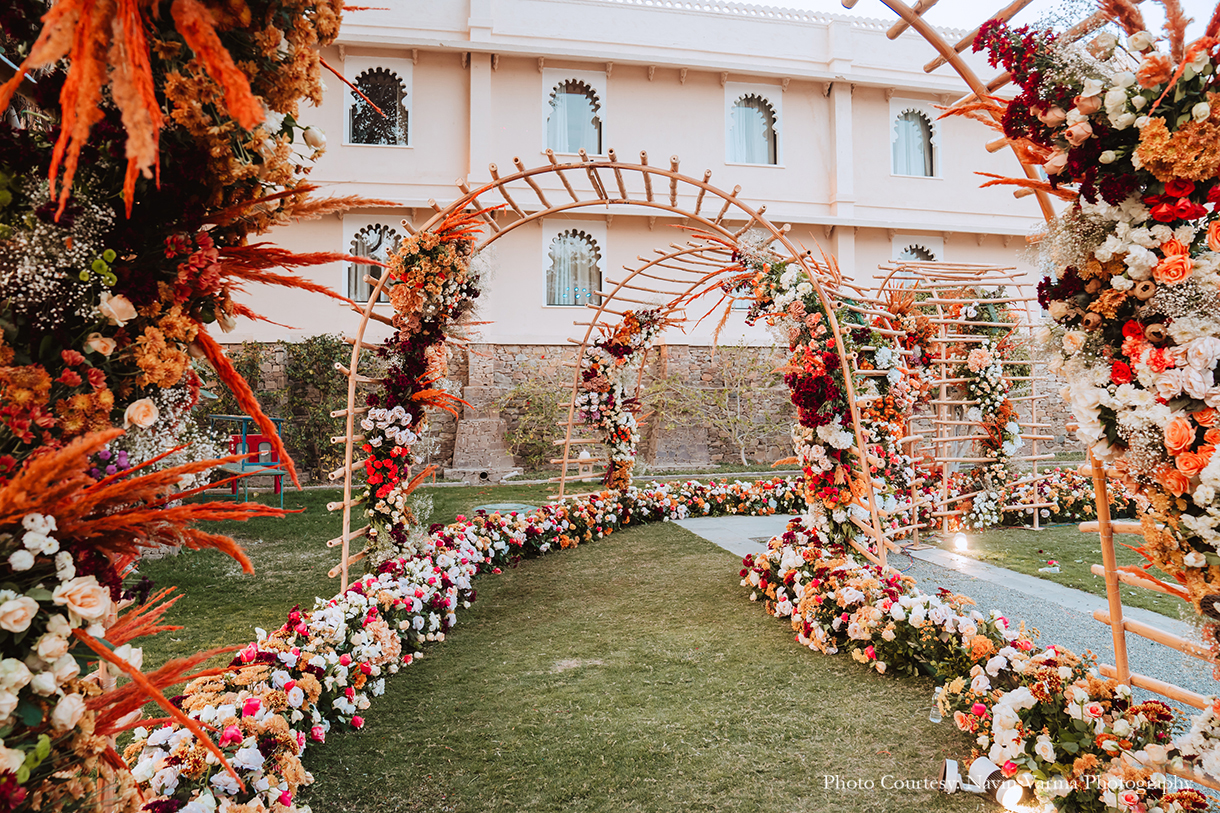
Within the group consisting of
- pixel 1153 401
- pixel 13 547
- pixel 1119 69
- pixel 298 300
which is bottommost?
pixel 13 547

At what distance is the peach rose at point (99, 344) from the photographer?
1.43m

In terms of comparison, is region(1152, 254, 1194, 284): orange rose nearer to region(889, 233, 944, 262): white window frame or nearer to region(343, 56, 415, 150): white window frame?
region(343, 56, 415, 150): white window frame

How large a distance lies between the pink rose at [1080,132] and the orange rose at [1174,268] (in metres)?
0.44

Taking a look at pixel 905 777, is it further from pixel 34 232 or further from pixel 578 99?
pixel 578 99

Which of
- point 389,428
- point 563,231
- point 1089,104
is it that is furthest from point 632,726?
point 563,231

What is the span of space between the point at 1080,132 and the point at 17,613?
2931mm

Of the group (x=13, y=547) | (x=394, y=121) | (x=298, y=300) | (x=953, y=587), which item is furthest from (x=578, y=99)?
(x=13, y=547)

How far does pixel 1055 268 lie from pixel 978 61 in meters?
16.7

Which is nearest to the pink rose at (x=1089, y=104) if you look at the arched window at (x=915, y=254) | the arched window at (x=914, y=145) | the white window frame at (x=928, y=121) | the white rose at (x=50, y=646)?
the white rose at (x=50, y=646)

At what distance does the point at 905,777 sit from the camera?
2.67m

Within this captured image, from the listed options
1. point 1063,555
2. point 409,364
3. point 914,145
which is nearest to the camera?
point 409,364

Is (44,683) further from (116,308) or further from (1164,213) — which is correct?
(1164,213)

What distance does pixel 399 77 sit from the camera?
12938 mm

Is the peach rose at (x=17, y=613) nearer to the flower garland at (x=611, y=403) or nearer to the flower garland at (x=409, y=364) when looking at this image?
the flower garland at (x=409, y=364)
